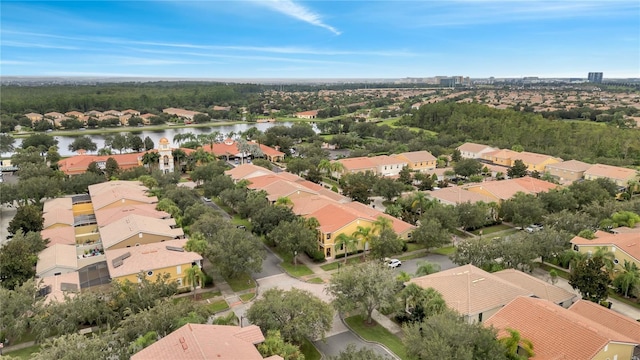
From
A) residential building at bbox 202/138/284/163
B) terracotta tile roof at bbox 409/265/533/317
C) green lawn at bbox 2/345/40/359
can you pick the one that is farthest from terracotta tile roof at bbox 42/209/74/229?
residential building at bbox 202/138/284/163

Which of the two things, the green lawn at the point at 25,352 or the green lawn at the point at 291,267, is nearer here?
the green lawn at the point at 25,352

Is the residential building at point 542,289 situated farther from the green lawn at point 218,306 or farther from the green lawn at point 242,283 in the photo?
the green lawn at point 218,306

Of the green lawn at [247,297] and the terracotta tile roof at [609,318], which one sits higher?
the terracotta tile roof at [609,318]

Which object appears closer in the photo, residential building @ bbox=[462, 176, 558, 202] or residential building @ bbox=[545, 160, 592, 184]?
residential building @ bbox=[462, 176, 558, 202]

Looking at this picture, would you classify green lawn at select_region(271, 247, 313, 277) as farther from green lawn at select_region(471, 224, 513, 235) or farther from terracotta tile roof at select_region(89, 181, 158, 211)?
green lawn at select_region(471, 224, 513, 235)

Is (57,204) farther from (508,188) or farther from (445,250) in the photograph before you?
(508,188)

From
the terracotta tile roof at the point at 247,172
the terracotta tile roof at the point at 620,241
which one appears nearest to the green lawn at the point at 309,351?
the terracotta tile roof at the point at 620,241

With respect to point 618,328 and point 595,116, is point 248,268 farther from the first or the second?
point 595,116
